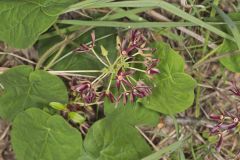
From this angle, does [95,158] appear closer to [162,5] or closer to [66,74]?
[66,74]

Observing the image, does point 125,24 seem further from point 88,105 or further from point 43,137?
point 43,137

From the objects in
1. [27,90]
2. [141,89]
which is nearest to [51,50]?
[27,90]

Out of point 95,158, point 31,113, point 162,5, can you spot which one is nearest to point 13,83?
point 31,113

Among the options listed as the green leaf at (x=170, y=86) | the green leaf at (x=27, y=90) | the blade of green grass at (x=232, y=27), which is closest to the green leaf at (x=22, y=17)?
the green leaf at (x=27, y=90)

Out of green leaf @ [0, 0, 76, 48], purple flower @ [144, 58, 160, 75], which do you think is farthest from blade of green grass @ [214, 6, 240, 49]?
green leaf @ [0, 0, 76, 48]

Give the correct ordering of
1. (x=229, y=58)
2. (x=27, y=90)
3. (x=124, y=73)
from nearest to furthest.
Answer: (x=124, y=73) < (x=27, y=90) < (x=229, y=58)
